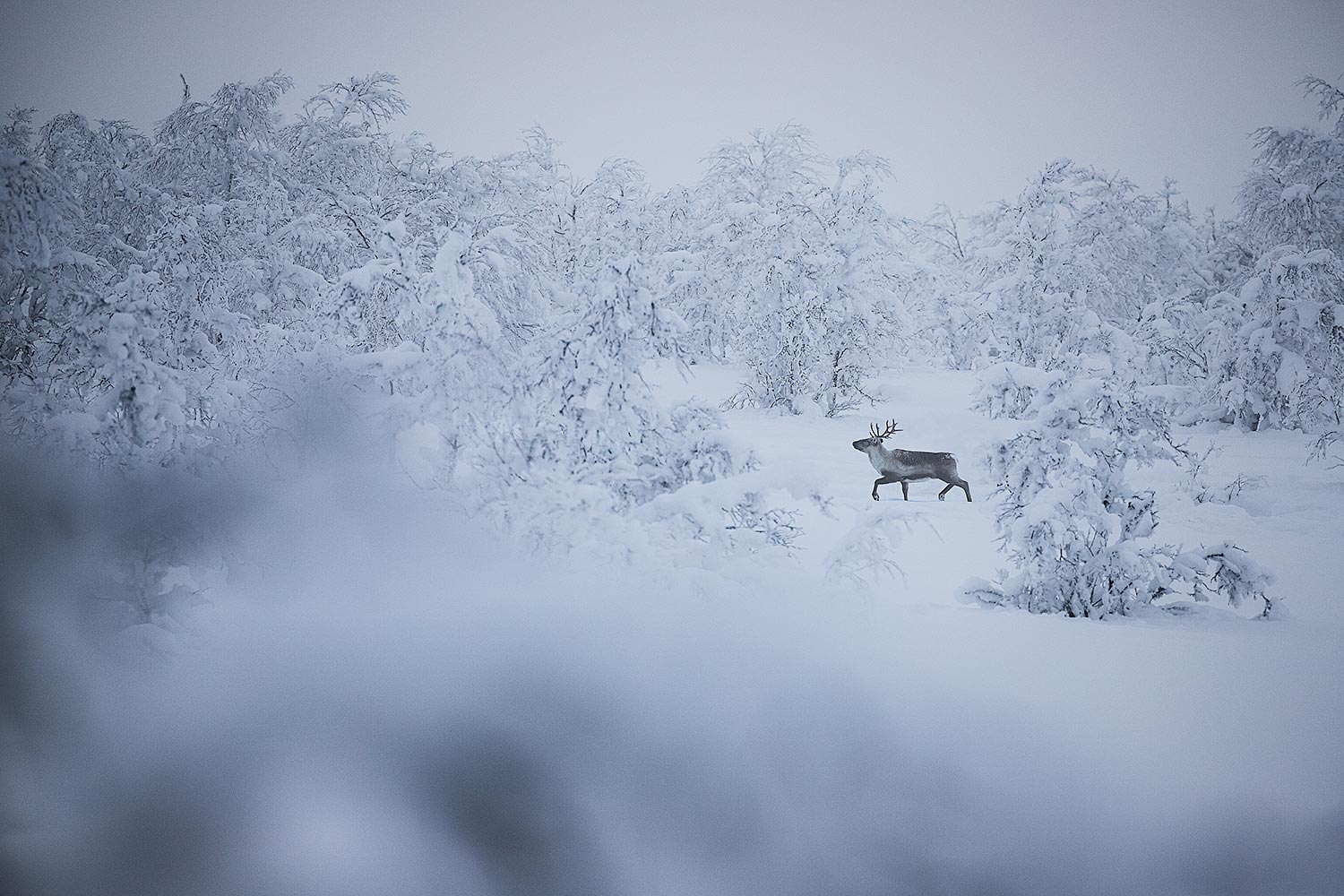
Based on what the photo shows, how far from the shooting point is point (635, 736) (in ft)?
15.4

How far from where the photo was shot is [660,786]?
444 cm

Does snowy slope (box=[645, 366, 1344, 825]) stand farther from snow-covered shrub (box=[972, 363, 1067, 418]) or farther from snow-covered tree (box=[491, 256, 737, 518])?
snow-covered tree (box=[491, 256, 737, 518])

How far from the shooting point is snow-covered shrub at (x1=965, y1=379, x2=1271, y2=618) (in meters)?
5.79

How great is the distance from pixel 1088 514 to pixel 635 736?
12.4 feet

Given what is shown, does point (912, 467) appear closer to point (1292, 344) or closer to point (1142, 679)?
point (1142, 679)

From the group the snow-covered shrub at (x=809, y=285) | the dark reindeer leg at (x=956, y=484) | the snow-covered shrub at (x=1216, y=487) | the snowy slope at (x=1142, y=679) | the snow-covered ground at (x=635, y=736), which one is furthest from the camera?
the snow-covered shrub at (x=809, y=285)

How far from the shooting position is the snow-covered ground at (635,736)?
3965mm

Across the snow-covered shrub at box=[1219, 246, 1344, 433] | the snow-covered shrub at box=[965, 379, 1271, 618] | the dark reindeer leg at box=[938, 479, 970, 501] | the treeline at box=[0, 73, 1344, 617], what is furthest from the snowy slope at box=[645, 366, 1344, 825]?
the snow-covered shrub at box=[1219, 246, 1344, 433]

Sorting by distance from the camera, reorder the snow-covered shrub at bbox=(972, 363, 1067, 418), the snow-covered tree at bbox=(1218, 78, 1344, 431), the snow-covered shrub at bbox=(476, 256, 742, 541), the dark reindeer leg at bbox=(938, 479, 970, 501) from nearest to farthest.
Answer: the snow-covered shrub at bbox=(476, 256, 742, 541) → the snow-covered shrub at bbox=(972, 363, 1067, 418) → the dark reindeer leg at bbox=(938, 479, 970, 501) → the snow-covered tree at bbox=(1218, 78, 1344, 431)

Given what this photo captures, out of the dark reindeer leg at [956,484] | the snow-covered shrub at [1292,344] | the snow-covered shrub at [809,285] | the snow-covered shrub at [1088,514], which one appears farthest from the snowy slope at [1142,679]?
the snow-covered shrub at [809,285]

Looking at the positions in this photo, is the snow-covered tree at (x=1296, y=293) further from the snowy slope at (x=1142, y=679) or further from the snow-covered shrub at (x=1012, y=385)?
the snow-covered shrub at (x=1012, y=385)

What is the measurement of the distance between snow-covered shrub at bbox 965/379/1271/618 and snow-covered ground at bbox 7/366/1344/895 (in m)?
0.32

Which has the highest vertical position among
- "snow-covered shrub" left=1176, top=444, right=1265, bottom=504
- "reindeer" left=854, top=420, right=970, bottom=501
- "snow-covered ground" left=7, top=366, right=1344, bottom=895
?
"reindeer" left=854, top=420, right=970, bottom=501

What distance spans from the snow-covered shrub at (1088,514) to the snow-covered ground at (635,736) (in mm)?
319
